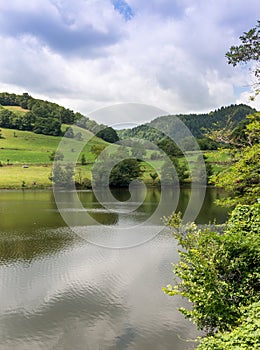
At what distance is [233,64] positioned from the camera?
14797 mm

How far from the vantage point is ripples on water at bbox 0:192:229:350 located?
12664mm

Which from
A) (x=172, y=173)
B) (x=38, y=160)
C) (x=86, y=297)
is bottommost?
(x=86, y=297)

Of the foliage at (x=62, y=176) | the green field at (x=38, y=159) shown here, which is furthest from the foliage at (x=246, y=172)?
the foliage at (x=62, y=176)

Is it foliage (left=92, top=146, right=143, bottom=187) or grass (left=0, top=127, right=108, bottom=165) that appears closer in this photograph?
foliage (left=92, top=146, right=143, bottom=187)

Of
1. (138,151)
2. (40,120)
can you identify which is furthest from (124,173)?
(40,120)

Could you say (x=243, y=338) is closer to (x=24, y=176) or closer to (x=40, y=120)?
(x=24, y=176)

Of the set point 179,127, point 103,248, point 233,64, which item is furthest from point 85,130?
point 233,64

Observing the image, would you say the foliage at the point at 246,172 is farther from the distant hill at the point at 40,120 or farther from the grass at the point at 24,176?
the distant hill at the point at 40,120

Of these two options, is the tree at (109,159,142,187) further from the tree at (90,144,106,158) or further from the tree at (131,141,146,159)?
the tree at (90,144,106,158)

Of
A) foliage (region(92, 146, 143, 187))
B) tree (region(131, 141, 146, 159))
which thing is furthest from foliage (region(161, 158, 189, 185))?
foliage (region(92, 146, 143, 187))

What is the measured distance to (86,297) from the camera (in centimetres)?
1634

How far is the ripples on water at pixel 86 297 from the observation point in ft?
41.5

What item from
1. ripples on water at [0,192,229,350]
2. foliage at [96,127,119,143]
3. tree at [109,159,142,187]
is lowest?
ripples on water at [0,192,229,350]

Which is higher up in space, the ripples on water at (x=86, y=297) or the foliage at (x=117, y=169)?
the foliage at (x=117, y=169)
